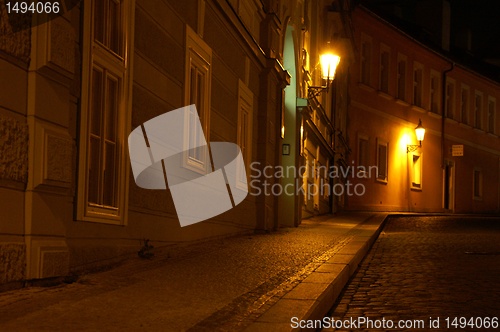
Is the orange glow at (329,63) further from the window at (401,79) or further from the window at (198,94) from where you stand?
the window at (401,79)

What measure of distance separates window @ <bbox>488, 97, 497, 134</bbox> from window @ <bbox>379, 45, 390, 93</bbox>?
37.1ft

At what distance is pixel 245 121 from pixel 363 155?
1925 cm

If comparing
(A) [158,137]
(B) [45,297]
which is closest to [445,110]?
(A) [158,137]

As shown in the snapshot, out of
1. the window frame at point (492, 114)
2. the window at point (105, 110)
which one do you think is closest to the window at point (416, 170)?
the window frame at point (492, 114)

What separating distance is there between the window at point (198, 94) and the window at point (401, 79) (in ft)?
84.5

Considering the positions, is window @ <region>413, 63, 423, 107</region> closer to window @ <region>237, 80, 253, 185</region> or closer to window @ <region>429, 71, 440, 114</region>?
window @ <region>429, 71, 440, 114</region>

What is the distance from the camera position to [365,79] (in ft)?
111

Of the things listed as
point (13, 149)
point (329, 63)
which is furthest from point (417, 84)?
point (13, 149)

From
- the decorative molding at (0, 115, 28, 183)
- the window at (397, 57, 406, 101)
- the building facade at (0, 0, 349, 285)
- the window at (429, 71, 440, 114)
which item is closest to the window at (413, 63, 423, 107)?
the window at (397, 57, 406, 101)

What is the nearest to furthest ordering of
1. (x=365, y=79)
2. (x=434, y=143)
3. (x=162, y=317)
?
(x=162, y=317) < (x=365, y=79) < (x=434, y=143)

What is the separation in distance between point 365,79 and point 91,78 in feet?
89.2

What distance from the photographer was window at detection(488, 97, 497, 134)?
44.2 m

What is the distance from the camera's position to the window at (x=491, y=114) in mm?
44156

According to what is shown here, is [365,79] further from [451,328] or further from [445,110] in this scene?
[451,328]
